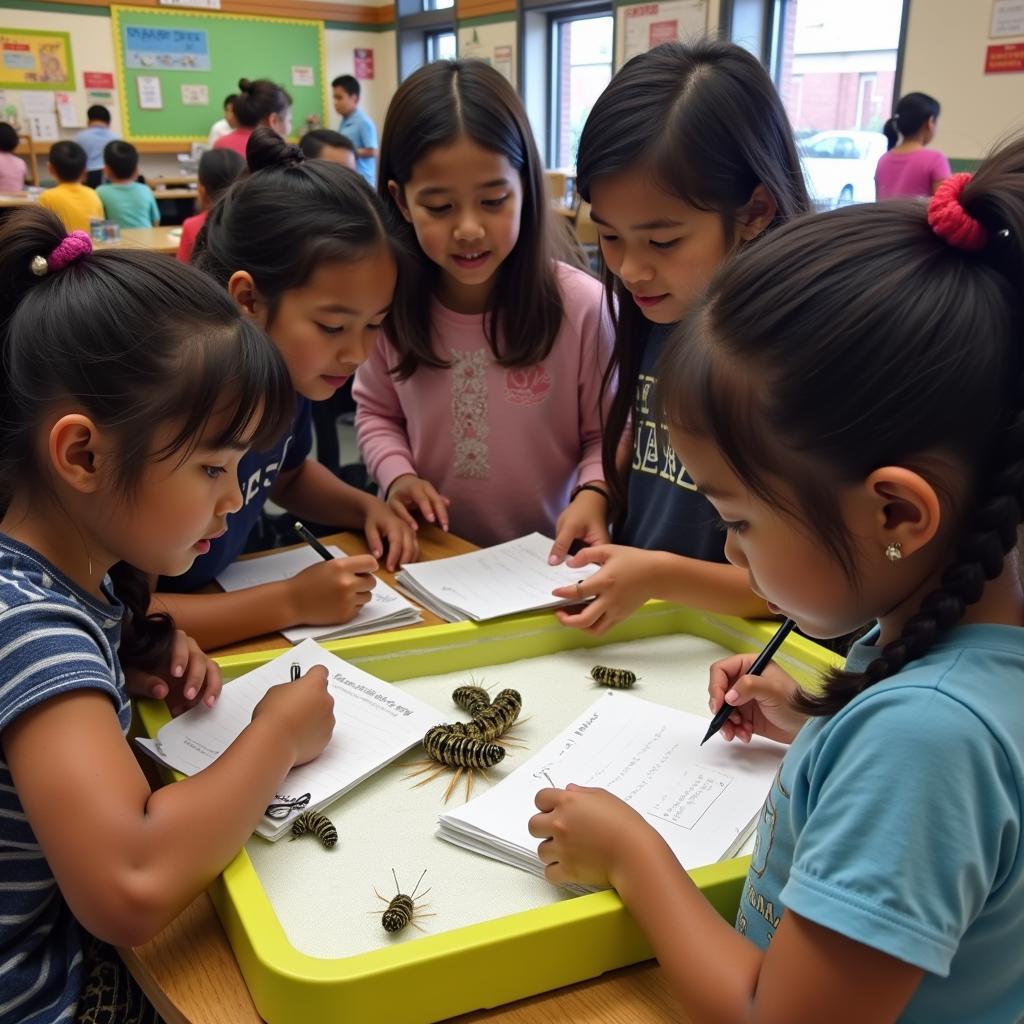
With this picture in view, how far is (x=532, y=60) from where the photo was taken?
7.00 m

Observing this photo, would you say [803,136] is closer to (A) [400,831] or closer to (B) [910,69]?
(B) [910,69]

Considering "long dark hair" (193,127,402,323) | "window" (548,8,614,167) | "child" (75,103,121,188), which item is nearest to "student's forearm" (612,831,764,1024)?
"long dark hair" (193,127,402,323)

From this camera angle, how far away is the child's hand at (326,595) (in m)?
1.27

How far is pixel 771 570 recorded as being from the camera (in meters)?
0.65

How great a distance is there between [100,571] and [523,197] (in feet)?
3.44

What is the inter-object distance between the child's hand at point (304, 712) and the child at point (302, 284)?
349 mm

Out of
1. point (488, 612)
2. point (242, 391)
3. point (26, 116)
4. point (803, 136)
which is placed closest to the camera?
point (242, 391)

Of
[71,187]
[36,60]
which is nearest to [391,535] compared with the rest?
[71,187]

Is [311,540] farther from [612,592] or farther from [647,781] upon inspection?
[647,781]

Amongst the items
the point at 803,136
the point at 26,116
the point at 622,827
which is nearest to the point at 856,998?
the point at 622,827

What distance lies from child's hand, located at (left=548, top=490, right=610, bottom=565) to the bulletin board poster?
7.89 meters

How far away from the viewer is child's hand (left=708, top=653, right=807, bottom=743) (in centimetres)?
93

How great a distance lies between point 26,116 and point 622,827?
8.63m

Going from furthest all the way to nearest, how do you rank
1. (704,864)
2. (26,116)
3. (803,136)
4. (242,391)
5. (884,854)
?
(26,116), (803,136), (242,391), (704,864), (884,854)
